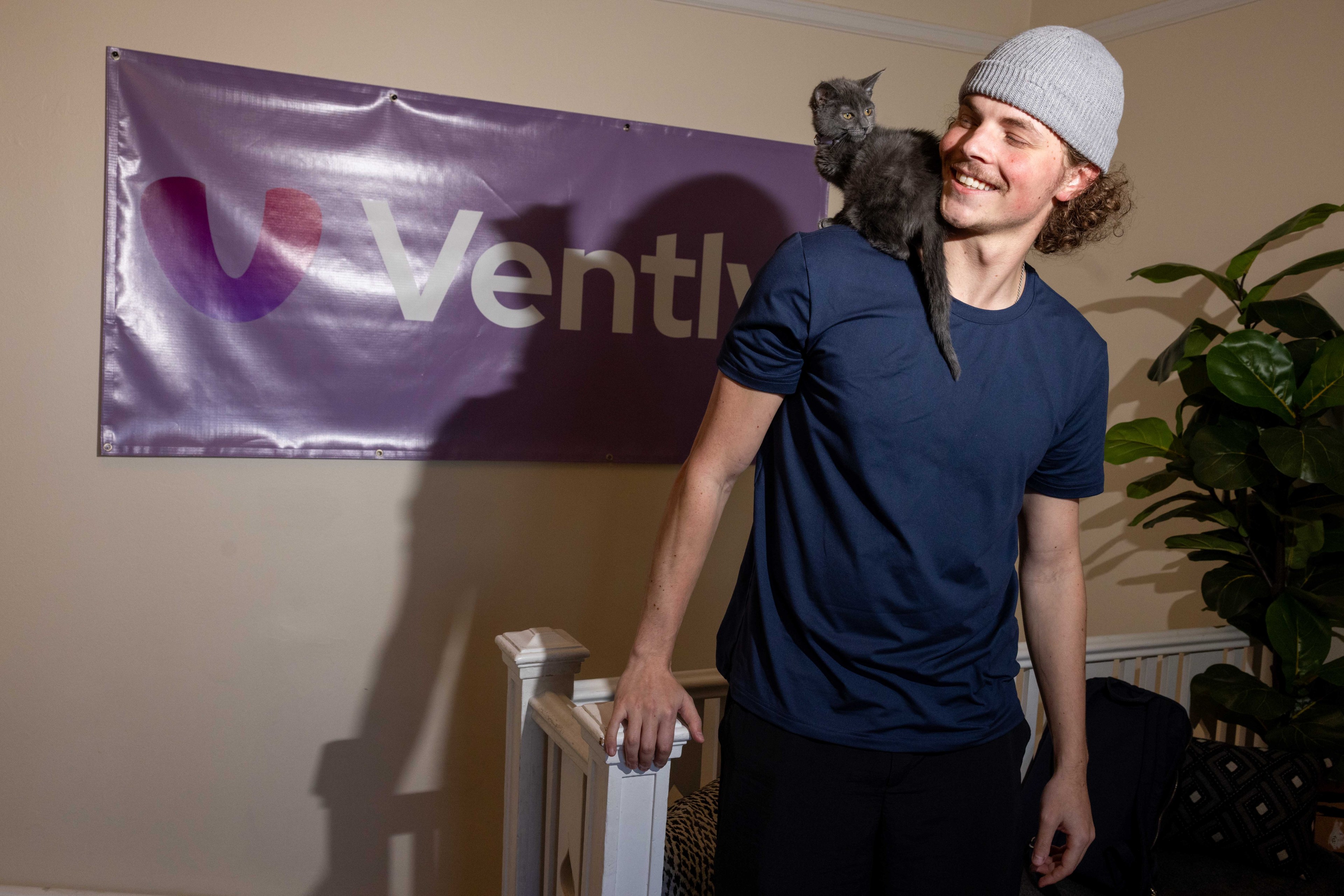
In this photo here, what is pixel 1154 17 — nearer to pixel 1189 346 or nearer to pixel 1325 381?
pixel 1189 346

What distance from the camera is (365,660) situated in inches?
87.4

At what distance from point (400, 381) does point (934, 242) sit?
153 centimetres

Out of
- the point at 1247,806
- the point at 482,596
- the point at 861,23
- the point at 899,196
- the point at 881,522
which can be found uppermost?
the point at 861,23

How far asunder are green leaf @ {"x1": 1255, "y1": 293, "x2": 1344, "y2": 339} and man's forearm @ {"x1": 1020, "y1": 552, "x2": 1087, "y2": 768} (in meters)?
1.15

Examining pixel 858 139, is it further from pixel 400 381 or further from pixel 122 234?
pixel 122 234

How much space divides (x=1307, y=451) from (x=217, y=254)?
233 cm

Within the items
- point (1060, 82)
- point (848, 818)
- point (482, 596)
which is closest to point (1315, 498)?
point (1060, 82)

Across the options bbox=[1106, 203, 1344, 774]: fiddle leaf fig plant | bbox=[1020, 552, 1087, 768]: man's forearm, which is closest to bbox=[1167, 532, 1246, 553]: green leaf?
bbox=[1106, 203, 1344, 774]: fiddle leaf fig plant

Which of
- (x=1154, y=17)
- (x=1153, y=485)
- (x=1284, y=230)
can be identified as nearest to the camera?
(x=1284, y=230)

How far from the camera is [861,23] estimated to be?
8.19ft

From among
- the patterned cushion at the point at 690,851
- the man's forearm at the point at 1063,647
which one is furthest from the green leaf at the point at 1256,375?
the patterned cushion at the point at 690,851

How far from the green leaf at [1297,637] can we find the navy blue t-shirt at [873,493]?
1.27 metres

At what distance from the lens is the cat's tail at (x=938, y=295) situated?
0.96 meters

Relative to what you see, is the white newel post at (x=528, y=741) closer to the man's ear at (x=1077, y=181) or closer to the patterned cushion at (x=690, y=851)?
the patterned cushion at (x=690, y=851)
